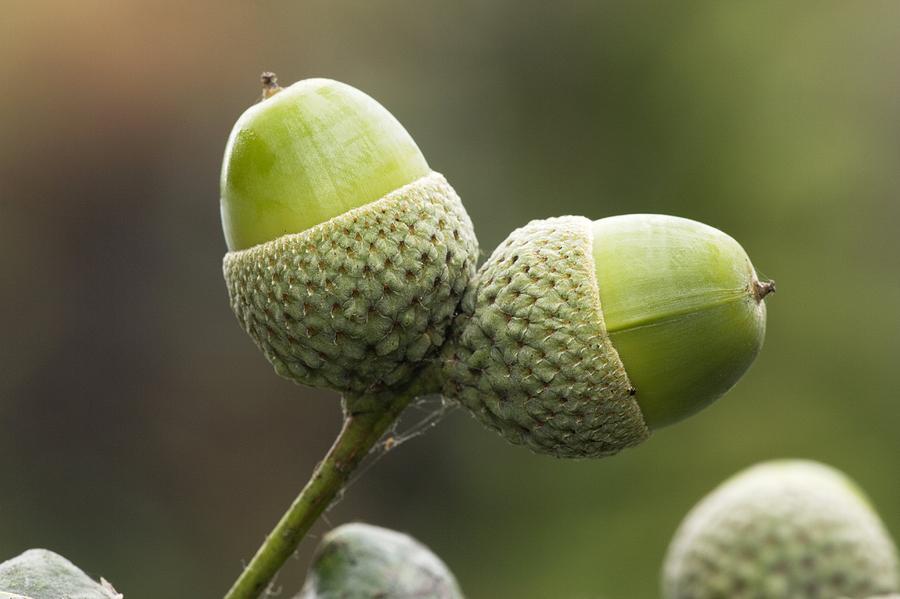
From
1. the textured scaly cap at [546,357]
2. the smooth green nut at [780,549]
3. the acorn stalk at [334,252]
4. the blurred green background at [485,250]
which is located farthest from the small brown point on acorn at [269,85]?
the blurred green background at [485,250]

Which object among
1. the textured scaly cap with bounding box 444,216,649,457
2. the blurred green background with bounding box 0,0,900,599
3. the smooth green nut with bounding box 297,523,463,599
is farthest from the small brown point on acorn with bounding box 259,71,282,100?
the blurred green background with bounding box 0,0,900,599

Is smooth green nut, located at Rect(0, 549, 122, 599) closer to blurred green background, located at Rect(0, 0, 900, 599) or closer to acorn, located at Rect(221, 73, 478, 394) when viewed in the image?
acorn, located at Rect(221, 73, 478, 394)

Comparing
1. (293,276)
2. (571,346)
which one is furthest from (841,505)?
(293,276)

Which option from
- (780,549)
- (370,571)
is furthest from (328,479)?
(780,549)

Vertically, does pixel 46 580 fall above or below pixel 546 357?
below

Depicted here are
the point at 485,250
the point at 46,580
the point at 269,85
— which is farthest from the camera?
the point at 485,250

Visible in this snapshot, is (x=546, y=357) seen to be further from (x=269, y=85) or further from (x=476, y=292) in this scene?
(x=269, y=85)
